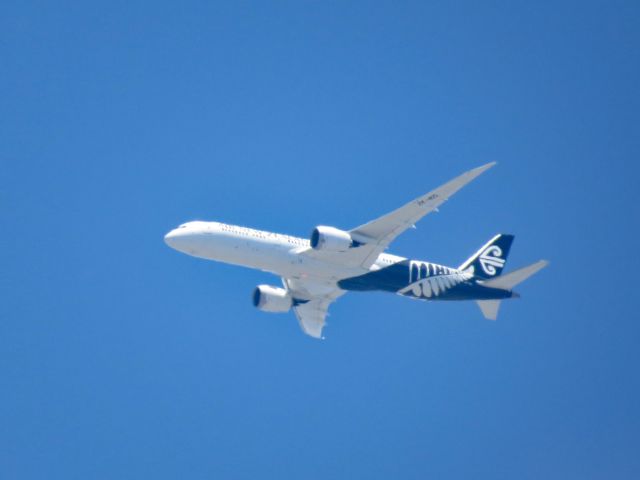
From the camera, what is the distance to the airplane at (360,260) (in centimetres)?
5031

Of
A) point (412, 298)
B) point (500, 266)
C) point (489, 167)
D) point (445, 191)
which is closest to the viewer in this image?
point (489, 167)

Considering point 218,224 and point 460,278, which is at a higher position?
point 218,224

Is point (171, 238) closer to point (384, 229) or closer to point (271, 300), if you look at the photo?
point (271, 300)

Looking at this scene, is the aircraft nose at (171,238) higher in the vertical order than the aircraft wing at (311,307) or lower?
higher

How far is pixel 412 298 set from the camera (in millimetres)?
54375

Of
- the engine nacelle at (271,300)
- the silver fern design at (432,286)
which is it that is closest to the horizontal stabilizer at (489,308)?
the silver fern design at (432,286)

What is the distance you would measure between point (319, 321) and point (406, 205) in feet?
48.4

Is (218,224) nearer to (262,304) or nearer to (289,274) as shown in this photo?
(289,274)

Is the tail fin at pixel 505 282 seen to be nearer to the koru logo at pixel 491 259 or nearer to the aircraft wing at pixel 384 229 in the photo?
the koru logo at pixel 491 259

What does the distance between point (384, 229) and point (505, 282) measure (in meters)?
8.76

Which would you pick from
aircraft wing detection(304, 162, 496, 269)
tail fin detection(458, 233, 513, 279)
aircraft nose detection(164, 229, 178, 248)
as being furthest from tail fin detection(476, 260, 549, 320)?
aircraft nose detection(164, 229, 178, 248)

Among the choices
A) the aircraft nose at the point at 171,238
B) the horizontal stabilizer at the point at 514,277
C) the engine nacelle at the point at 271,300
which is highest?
the aircraft nose at the point at 171,238

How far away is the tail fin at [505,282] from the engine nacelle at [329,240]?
394 inches

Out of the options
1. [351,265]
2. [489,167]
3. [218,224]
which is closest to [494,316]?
[351,265]
